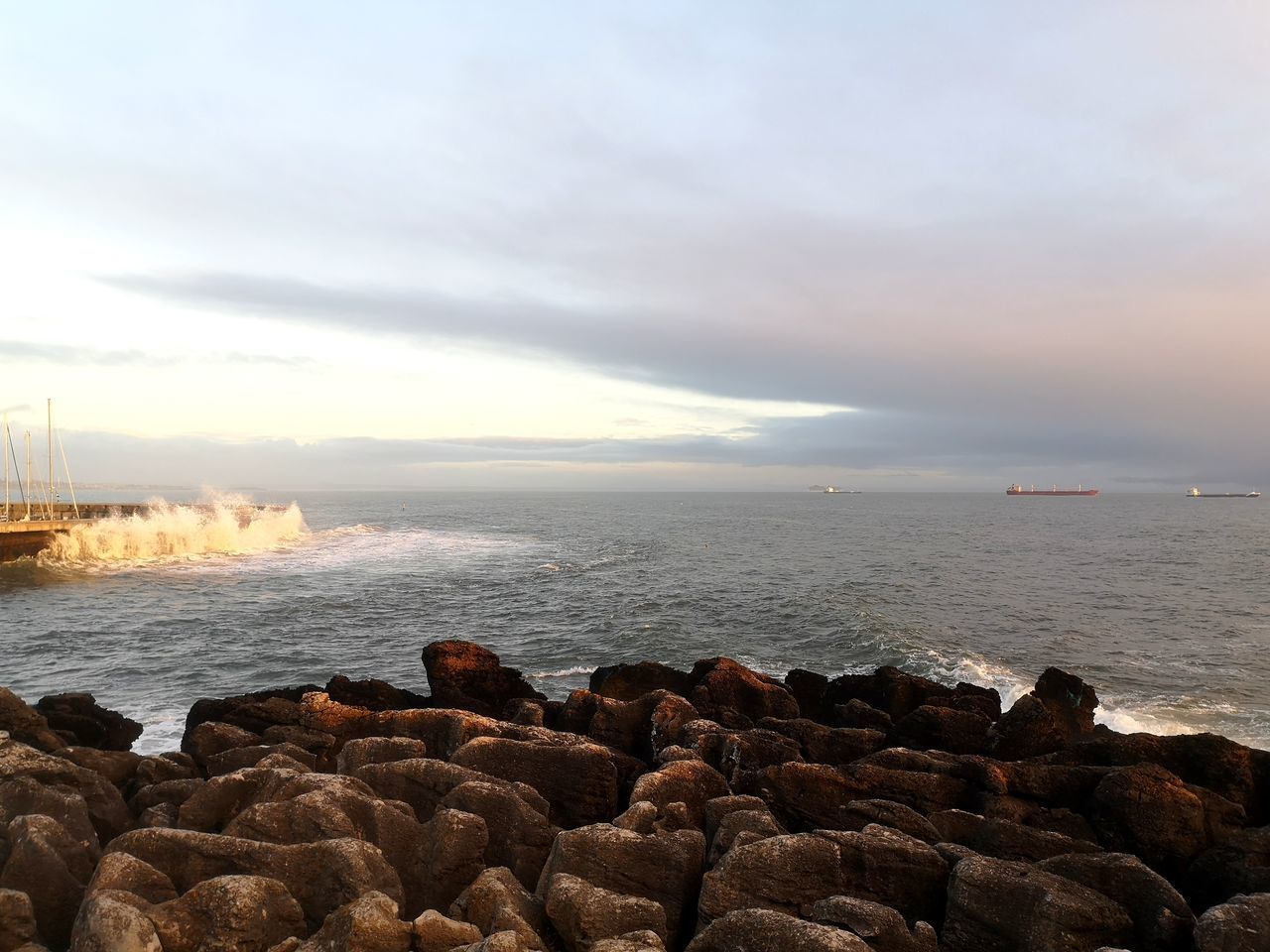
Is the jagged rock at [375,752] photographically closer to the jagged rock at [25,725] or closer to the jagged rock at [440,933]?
the jagged rock at [440,933]

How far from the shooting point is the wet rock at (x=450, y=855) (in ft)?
30.8

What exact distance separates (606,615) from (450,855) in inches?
1181

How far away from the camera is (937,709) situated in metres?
16.0

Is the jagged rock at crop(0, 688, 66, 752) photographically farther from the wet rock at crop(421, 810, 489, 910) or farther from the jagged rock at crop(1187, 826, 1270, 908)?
the jagged rock at crop(1187, 826, 1270, 908)

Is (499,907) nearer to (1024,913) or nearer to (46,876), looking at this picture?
(46,876)

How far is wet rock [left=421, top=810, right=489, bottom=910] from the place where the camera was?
9.39 metres

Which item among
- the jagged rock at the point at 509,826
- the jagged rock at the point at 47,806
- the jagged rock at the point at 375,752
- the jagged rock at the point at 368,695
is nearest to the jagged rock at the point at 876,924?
the jagged rock at the point at 509,826

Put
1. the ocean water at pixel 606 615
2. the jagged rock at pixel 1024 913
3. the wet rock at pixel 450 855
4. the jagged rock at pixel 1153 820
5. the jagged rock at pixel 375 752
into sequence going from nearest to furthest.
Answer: the jagged rock at pixel 1024 913, the wet rock at pixel 450 855, the jagged rock at pixel 1153 820, the jagged rock at pixel 375 752, the ocean water at pixel 606 615

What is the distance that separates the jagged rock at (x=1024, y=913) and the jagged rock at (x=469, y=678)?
40.4ft

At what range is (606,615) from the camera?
39.4 meters

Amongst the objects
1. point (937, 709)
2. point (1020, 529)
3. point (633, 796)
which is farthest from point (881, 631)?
point (1020, 529)

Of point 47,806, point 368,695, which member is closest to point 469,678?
point 368,695

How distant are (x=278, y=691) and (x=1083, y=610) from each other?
134 feet

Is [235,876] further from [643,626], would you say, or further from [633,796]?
[643,626]
